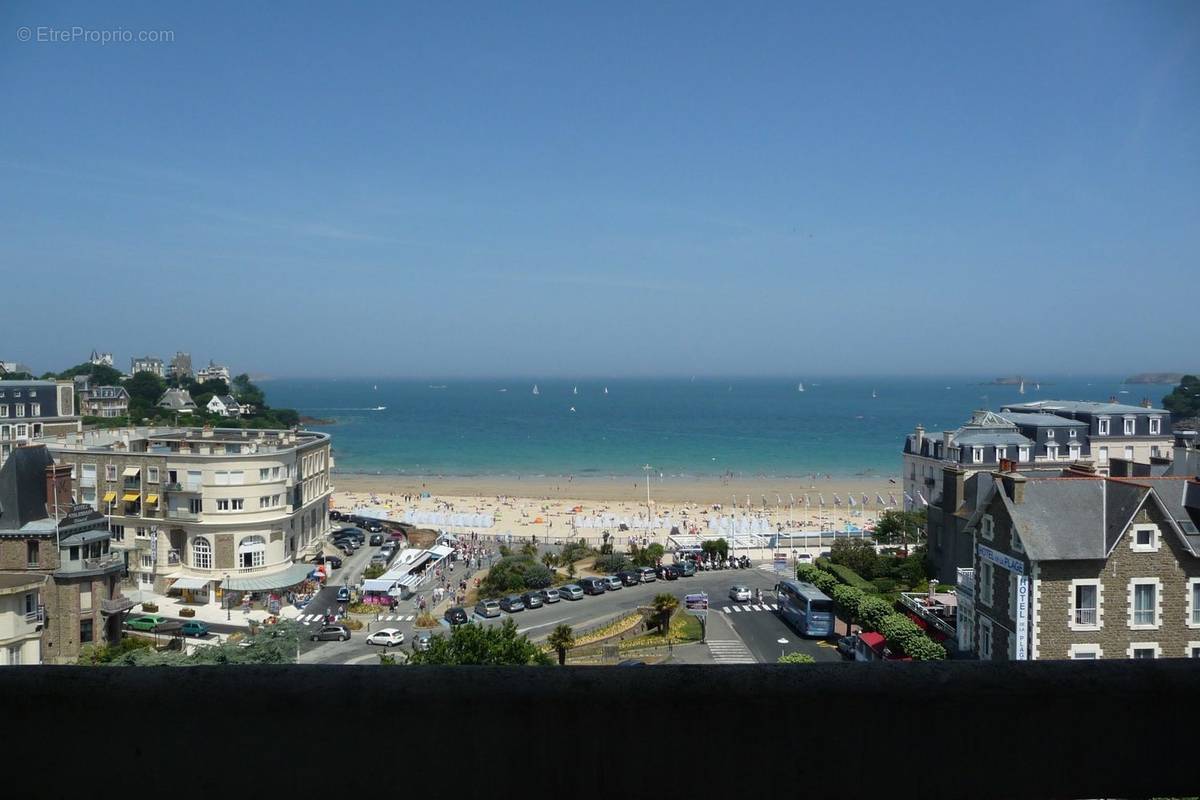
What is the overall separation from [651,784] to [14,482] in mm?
22868

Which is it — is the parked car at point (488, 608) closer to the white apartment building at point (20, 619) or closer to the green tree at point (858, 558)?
the white apartment building at point (20, 619)

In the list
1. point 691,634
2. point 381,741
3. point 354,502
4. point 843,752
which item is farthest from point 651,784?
point 354,502

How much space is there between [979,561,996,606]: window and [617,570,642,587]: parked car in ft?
57.0

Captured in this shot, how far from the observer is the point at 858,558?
29906mm

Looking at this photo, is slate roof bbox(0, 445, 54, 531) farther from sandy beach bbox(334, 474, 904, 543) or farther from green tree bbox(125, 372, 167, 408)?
green tree bbox(125, 372, 167, 408)

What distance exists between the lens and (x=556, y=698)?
7.48ft

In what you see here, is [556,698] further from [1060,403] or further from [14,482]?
[1060,403]

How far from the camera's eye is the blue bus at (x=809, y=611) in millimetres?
22906

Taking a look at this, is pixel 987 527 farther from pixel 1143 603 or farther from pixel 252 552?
pixel 252 552

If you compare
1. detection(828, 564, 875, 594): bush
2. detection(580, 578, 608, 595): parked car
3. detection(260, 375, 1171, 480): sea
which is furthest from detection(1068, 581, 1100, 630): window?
detection(260, 375, 1171, 480): sea

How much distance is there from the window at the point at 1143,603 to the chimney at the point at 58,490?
2235cm

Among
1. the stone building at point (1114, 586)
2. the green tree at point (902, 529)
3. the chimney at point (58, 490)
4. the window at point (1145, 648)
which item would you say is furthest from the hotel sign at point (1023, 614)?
the green tree at point (902, 529)

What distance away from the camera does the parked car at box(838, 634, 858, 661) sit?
66.8 ft

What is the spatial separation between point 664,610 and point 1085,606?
41.0ft
